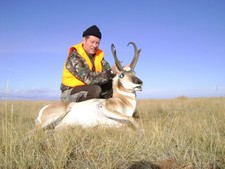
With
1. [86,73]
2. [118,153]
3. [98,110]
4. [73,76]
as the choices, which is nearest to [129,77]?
[98,110]

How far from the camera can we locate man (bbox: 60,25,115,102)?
6281 millimetres

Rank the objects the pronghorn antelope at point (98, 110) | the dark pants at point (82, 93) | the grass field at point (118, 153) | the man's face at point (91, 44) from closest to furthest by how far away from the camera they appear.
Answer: the grass field at point (118, 153) → the pronghorn antelope at point (98, 110) → the dark pants at point (82, 93) → the man's face at point (91, 44)

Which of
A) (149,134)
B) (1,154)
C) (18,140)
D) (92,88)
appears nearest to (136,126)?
(149,134)

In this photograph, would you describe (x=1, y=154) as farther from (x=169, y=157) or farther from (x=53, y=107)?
(x=53, y=107)

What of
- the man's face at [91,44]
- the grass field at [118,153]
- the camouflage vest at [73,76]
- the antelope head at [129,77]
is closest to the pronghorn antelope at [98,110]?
the antelope head at [129,77]

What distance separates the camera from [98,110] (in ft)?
18.5

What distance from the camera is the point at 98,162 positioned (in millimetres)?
3312

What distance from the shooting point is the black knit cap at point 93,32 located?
21.7 ft

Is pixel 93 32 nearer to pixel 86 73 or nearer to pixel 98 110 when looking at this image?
pixel 86 73

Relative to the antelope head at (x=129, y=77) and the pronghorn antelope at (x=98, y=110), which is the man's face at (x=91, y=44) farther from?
the pronghorn antelope at (x=98, y=110)

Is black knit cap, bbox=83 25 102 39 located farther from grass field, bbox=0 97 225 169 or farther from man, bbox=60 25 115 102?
grass field, bbox=0 97 225 169

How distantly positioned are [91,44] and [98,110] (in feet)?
5.53

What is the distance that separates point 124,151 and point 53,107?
2.51 metres

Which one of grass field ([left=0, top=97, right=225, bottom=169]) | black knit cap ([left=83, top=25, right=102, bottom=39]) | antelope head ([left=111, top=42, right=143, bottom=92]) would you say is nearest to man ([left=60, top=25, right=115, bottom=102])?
black knit cap ([left=83, top=25, right=102, bottom=39])
